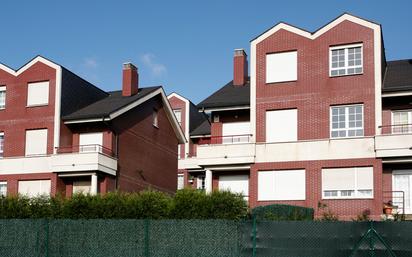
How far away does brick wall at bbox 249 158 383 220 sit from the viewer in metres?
A: 26.1

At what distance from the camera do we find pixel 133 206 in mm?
20719

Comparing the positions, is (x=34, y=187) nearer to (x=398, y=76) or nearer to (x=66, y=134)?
(x=66, y=134)

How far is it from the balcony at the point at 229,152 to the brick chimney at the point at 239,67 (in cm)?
396

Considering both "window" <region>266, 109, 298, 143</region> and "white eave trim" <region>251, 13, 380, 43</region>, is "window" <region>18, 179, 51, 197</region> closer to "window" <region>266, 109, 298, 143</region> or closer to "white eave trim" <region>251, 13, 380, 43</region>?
"window" <region>266, 109, 298, 143</region>

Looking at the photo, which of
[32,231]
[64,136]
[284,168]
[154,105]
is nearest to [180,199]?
[32,231]

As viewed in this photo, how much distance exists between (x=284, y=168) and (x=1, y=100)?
17.1 meters

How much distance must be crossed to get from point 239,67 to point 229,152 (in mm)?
5787

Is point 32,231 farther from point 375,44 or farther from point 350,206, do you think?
point 375,44

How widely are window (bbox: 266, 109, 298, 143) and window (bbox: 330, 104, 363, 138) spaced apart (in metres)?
1.71

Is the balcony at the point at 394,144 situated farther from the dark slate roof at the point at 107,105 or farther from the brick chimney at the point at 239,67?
the dark slate roof at the point at 107,105

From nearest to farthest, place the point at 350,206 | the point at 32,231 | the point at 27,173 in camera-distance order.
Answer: the point at 32,231, the point at 350,206, the point at 27,173

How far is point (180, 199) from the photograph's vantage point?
19.9m

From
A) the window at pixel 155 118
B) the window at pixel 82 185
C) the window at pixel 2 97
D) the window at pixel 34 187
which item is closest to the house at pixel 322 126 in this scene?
the window at pixel 82 185

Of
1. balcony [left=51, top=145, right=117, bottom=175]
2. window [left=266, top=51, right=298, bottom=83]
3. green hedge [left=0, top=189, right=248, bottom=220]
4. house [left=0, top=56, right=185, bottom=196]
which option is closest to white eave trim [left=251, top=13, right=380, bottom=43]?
window [left=266, top=51, right=298, bottom=83]
